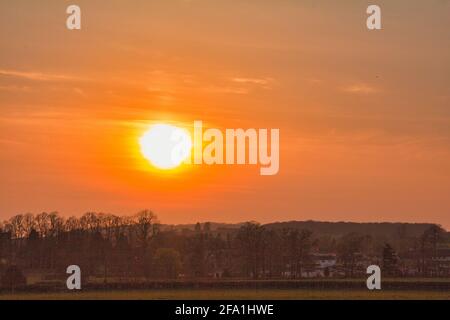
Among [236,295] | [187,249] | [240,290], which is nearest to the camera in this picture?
[236,295]

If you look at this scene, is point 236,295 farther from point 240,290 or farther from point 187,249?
point 187,249

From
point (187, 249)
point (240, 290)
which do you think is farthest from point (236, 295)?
point (187, 249)

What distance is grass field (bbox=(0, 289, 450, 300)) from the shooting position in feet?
187

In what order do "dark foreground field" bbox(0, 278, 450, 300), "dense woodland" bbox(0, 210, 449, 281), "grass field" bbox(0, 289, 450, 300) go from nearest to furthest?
"grass field" bbox(0, 289, 450, 300) < "dark foreground field" bbox(0, 278, 450, 300) < "dense woodland" bbox(0, 210, 449, 281)

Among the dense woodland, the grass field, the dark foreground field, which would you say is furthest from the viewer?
the dense woodland

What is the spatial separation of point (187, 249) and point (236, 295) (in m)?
19.7

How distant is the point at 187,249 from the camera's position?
78312 millimetres

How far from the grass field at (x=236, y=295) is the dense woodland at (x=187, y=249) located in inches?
267

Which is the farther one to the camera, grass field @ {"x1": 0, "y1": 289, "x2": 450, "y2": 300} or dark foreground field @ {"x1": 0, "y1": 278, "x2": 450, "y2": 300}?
dark foreground field @ {"x1": 0, "y1": 278, "x2": 450, "y2": 300}

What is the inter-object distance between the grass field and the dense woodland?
22.2 feet
